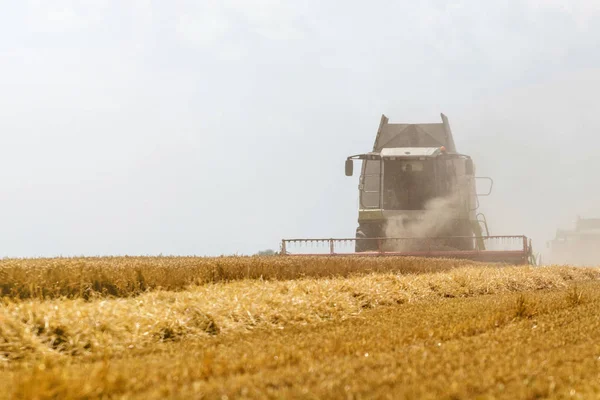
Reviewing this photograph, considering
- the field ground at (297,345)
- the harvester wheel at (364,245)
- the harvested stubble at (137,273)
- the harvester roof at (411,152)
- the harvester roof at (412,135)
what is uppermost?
the harvester roof at (412,135)

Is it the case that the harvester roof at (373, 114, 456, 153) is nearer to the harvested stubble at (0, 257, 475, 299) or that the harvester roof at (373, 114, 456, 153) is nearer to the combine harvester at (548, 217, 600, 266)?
the harvested stubble at (0, 257, 475, 299)

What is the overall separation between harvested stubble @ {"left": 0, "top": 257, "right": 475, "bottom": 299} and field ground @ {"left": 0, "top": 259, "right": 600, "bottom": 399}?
0.23 feet

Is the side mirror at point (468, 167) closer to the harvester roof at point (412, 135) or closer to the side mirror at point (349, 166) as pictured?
the harvester roof at point (412, 135)

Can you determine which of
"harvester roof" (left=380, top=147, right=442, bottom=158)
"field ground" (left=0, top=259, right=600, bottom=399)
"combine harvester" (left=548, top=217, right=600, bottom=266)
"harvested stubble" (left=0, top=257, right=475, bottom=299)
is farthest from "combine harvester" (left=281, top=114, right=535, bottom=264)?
"combine harvester" (left=548, top=217, right=600, bottom=266)

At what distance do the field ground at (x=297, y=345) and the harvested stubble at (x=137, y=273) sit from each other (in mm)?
71

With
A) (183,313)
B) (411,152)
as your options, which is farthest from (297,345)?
(411,152)

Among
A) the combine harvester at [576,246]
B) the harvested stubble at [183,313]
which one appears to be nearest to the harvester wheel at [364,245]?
the harvested stubble at [183,313]

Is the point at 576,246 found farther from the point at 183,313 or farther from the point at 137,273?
the point at 183,313

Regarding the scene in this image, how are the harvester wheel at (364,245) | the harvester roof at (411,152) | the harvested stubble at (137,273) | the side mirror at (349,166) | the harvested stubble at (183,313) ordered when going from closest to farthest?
the harvested stubble at (183,313), the harvested stubble at (137,273), the side mirror at (349,166), the harvester wheel at (364,245), the harvester roof at (411,152)

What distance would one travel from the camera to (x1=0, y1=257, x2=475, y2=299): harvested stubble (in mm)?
10703

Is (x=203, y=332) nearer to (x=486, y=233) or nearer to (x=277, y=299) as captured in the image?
(x=277, y=299)

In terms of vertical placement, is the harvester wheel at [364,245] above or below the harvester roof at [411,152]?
below

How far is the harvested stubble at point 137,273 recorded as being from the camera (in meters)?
A: 10.7

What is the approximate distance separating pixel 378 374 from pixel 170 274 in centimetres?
770
